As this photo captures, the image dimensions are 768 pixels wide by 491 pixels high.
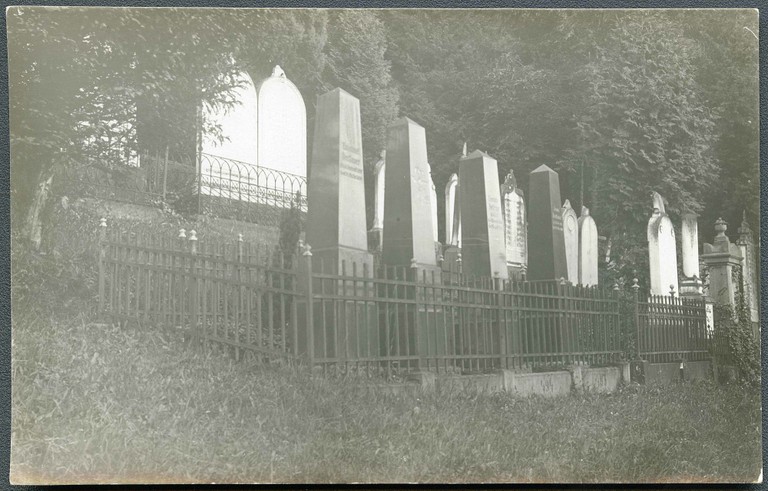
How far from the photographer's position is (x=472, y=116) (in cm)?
457

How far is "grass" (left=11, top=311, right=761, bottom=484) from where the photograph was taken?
4.16 metres

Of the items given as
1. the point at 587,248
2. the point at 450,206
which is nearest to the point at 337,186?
the point at 450,206

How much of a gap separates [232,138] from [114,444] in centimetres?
170

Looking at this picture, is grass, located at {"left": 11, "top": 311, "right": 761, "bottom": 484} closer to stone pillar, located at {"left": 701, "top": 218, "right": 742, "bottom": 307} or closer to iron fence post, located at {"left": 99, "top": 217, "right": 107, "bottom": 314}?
Answer: iron fence post, located at {"left": 99, "top": 217, "right": 107, "bottom": 314}

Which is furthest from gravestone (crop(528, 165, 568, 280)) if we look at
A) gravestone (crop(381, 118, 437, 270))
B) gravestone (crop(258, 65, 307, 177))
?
gravestone (crop(258, 65, 307, 177))

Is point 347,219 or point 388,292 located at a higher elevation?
point 347,219

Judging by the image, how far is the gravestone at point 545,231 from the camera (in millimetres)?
4758

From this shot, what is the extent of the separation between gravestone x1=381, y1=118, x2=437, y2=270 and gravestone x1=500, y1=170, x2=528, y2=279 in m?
0.47

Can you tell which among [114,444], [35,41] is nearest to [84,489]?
[114,444]

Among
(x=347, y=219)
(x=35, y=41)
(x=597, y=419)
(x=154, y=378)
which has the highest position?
(x=35, y=41)

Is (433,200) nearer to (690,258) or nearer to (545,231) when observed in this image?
(545,231)

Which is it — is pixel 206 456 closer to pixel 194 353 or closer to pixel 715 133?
pixel 194 353

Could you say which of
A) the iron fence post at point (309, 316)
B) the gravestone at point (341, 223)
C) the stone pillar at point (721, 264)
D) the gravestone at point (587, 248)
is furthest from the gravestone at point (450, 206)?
the stone pillar at point (721, 264)

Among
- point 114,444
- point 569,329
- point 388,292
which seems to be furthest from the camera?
point 569,329
